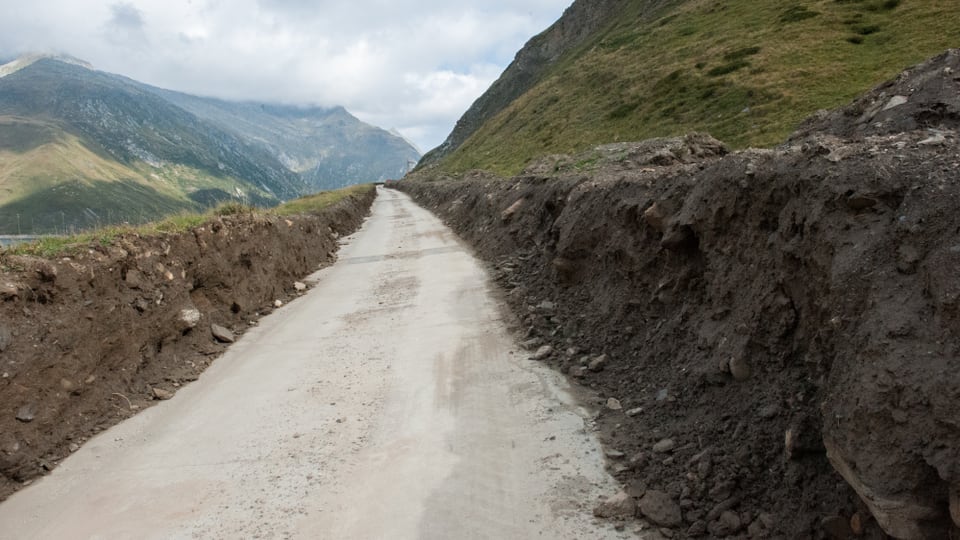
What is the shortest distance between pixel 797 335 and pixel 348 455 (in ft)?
15.7

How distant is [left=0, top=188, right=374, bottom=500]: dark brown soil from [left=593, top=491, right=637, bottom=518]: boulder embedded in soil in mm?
6389

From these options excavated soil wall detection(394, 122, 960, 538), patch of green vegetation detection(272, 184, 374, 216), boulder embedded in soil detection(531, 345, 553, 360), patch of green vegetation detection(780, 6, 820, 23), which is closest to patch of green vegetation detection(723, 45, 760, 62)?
patch of green vegetation detection(780, 6, 820, 23)

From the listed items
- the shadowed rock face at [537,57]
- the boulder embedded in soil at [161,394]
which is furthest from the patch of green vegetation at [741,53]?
the shadowed rock face at [537,57]

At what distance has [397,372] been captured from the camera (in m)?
8.29

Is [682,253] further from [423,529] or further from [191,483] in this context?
[191,483]

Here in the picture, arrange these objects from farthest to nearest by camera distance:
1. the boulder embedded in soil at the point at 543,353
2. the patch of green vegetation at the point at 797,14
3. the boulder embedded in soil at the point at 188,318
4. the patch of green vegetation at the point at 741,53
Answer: the patch of green vegetation at the point at 797,14, the patch of green vegetation at the point at 741,53, the boulder embedded in soil at the point at 188,318, the boulder embedded in soil at the point at 543,353

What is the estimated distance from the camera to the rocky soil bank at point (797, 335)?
3303mm

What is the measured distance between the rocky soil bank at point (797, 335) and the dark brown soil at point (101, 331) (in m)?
6.32

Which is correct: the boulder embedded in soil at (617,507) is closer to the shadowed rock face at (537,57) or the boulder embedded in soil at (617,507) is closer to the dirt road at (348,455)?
the dirt road at (348,455)

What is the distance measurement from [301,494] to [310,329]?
5.83 meters

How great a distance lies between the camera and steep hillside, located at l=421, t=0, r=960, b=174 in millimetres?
21367

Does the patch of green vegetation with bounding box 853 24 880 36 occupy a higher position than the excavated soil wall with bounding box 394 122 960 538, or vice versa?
the patch of green vegetation with bounding box 853 24 880 36

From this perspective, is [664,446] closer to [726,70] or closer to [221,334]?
[221,334]

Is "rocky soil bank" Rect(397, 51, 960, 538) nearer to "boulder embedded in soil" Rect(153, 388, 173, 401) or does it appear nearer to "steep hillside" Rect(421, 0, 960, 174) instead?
"boulder embedded in soil" Rect(153, 388, 173, 401)
